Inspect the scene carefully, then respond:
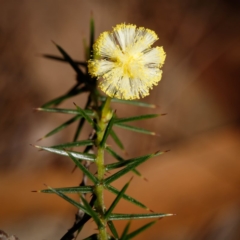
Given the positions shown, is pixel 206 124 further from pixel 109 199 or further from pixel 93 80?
pixel 93 80

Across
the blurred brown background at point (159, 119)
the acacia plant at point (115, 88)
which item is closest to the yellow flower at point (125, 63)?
the acacia plant at point (115, 88)

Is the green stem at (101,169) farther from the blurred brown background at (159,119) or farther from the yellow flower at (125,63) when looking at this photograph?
the blurred brown background at (159,119)

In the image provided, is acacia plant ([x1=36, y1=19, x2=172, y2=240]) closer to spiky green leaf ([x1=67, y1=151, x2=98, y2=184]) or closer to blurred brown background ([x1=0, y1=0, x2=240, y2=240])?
spiky green leaf ([x1=67, y1=151, x2=98, y2=184])

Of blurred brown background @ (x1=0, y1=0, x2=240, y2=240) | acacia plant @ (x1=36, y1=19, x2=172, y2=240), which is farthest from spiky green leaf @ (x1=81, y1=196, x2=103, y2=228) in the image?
blurred brown background @ (x1=0, y1=0, x2=240, y2=240)

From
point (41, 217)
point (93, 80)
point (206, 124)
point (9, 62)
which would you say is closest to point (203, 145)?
point (206, 124)

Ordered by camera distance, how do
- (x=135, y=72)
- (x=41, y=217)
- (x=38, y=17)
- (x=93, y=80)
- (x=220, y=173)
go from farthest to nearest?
1. (x=38, y=17)
2. (x=220, y=173)
3. (x=41, y=217)
4. (x=93, y=80)
5. (x=135, y=72)

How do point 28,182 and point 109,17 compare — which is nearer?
point 28,182
